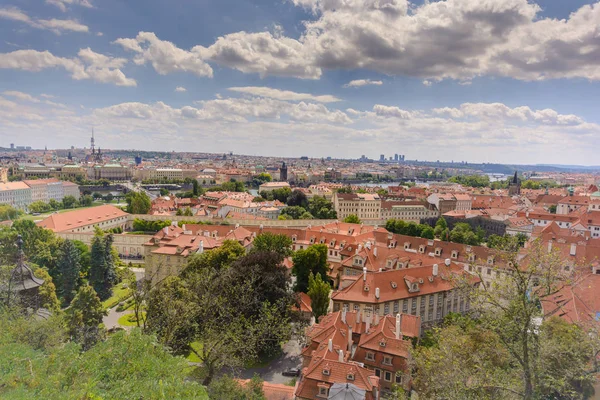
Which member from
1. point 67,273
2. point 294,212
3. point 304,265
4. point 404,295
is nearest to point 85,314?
point 67,273

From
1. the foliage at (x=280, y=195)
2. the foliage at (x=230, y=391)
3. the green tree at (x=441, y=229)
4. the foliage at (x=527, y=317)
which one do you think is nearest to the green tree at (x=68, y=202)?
the foliage at (x=280, y=195)

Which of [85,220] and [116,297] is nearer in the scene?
[116,297]

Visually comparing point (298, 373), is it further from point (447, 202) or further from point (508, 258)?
point (447, 202)

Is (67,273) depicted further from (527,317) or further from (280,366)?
(527,317)

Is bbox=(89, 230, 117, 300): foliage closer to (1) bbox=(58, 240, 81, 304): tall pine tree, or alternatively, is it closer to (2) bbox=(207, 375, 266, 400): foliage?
(1) bbox=(58, 240, 81, 304): tall pine tree

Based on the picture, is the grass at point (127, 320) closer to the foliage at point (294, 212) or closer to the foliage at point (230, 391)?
the foliage at point (230, 391)

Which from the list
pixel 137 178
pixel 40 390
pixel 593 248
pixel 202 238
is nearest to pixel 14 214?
pixel 202 238

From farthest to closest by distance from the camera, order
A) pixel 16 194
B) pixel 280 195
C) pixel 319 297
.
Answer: pixel 280 195 < pixel 16 194 < pixel 319 297
